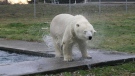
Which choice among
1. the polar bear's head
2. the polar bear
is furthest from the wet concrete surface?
the polar bear's head

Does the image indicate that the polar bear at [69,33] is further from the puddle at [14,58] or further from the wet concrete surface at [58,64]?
the puddle at [14,58]

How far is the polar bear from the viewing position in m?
6.58

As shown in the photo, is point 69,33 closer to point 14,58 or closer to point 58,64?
point 58,64

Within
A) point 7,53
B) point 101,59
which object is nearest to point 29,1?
point 7,53

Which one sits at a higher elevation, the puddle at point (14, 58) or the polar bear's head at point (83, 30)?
the polar bear's head at point (83, 30)

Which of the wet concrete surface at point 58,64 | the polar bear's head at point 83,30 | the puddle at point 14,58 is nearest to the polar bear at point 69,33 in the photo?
the polar bear's head at point 83,30

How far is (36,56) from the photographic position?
29.7 feet

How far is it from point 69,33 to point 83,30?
57cm

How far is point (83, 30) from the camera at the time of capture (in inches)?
258

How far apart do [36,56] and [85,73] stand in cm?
286

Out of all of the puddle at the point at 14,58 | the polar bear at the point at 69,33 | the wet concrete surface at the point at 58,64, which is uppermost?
the polar bear at the point at 69,33

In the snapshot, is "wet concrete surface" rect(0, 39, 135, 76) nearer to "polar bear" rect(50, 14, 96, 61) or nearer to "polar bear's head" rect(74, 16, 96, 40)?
"polar bear" rect(50, 14, 96, 61)

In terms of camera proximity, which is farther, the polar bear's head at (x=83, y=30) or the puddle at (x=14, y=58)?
the puddle at (x=14, y=58)

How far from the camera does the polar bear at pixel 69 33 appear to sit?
21.6 feet
